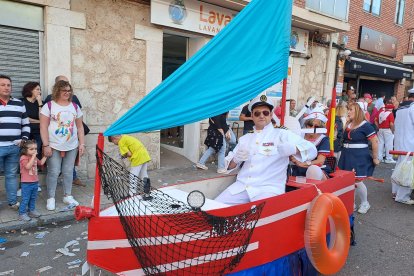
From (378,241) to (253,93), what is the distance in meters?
2.85

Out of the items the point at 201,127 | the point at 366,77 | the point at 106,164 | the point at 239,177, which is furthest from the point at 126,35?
Answer: the point at 366,77

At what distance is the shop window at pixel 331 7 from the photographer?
959cm

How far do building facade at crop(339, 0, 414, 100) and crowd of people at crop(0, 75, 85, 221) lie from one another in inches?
380

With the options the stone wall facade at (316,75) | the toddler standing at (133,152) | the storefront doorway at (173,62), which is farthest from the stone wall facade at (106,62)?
the stone wall facade at (316,75)

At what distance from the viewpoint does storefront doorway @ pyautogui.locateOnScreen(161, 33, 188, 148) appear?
8.68 m

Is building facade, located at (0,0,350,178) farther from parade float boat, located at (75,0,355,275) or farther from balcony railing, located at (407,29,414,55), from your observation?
balcony railing, located at (407,29,414,55)

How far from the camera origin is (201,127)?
25.4 ft

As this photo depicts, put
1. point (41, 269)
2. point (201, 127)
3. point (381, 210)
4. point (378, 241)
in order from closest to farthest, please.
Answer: point (41, 269) < point (378, 241) < point (381, 210) < point (201, 127)

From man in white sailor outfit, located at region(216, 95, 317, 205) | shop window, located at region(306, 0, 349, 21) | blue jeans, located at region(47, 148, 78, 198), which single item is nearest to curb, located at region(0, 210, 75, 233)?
blue jeans, located at region(47, 148, 78, 198)

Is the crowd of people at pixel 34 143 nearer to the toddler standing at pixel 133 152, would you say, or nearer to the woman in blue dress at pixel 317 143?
the toddler standing at pixel 133 152

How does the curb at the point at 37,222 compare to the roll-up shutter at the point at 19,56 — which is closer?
the curb at the point at 37,222

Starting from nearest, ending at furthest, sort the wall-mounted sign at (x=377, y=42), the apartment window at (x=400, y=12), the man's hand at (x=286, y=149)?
the man's hand at (x=286, y=149) → the wall-mounted sign at (x=377, y=42) → the apartment window at (x=400, y=12)

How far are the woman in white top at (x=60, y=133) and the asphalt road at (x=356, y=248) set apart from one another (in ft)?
2.27

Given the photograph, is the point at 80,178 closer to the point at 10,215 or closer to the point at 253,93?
the point at 10,215
